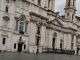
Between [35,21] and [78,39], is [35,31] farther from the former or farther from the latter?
[78,39]

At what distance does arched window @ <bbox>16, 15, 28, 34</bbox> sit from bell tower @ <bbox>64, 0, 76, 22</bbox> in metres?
20.6

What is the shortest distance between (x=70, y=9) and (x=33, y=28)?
19715 millimetres

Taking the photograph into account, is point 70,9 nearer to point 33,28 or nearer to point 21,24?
point 33,28

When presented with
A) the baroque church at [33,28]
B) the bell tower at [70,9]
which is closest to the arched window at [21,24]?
the baroque church at [33,28]

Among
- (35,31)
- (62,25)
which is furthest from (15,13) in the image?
(62,25)

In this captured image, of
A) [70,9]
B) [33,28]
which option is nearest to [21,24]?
[33,28]

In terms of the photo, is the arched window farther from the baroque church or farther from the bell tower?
the bell tower

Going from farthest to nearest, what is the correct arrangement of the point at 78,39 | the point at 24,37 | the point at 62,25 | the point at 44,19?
the point at 78,39
the point at 62,25
the point at 44,19
the point at 24,37

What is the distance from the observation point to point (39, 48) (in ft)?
138

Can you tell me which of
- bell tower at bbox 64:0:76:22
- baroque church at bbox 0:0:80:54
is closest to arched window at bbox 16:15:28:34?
baroque church at bbox 0:0:80:54

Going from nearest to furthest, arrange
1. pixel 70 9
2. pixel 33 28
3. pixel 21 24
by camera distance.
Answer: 1. pixel 21 24
2. pixel 33 28
3. pixel 70 9

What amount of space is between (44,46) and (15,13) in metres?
10.9

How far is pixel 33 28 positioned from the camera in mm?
40406

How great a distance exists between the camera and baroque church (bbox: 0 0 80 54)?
34125 mm
